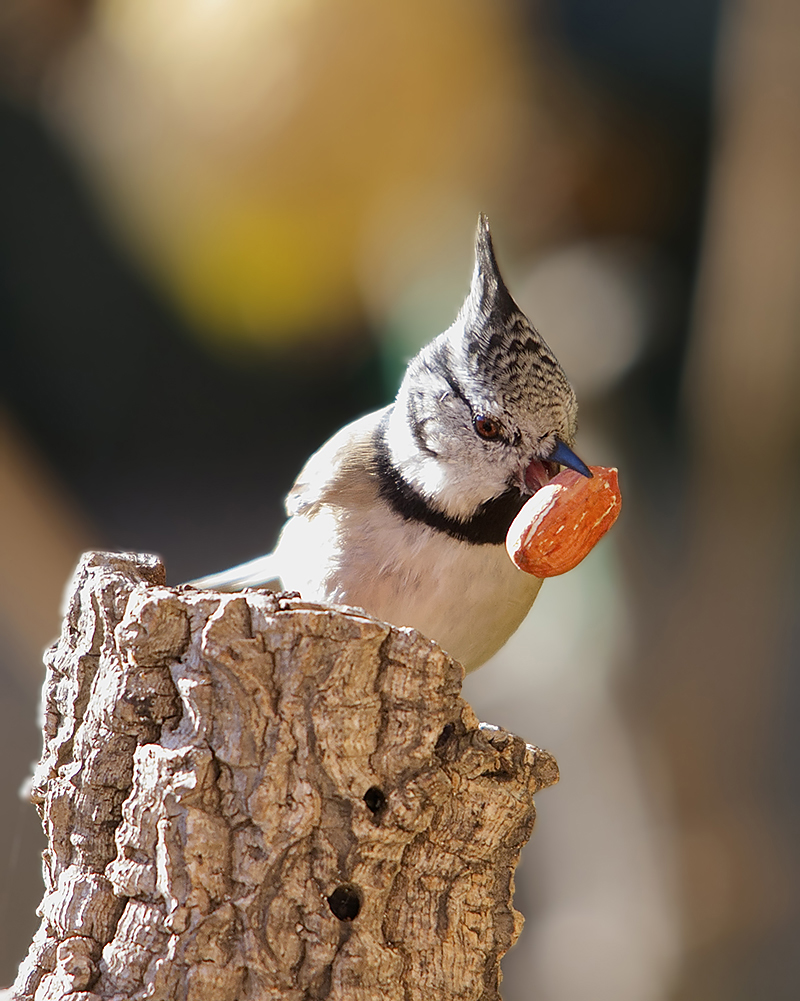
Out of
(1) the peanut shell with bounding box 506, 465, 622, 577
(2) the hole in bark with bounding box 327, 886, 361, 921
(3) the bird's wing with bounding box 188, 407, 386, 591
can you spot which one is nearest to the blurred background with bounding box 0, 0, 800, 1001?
(3) the bird's wing with bounding box 188, 407, 386, 591

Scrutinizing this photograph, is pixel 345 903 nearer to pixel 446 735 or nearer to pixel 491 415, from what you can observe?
A: pixel 446 735


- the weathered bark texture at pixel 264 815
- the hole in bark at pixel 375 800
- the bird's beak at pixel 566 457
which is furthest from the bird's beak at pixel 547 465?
the hole in bark at pixel 375 800

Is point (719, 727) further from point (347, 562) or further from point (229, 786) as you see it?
point (229, 786)

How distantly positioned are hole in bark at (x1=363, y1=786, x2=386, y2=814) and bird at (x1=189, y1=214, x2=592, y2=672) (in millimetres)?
751

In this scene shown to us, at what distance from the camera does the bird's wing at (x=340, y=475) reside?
1.99 metres

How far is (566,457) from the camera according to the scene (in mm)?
1801

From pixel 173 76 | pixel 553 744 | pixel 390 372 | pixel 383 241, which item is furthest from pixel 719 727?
pixel 173 76

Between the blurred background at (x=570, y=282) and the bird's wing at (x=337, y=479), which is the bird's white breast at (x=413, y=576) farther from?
the blurred background at (x=570, y=282)

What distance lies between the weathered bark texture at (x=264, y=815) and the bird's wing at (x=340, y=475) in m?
0.82

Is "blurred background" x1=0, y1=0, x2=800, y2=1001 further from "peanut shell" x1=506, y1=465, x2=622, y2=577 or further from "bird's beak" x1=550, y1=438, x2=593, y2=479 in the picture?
"peanut shell" x1=506, y1=465, x2=622, y2=577

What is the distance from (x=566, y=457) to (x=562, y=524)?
260 millimetres

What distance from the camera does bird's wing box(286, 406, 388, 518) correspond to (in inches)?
78.4

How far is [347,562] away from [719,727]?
6.31 feet

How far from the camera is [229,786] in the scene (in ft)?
3.61
